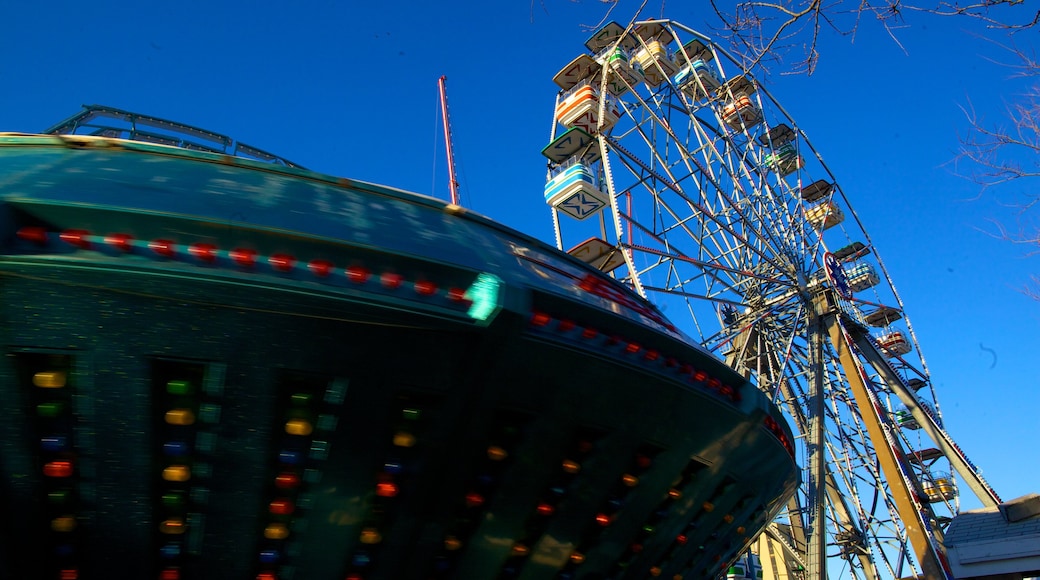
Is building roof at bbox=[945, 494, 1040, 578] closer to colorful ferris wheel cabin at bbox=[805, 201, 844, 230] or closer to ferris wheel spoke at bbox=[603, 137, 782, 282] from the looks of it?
ferris wheel spoke at bbox=[603, 137, 782, 282]

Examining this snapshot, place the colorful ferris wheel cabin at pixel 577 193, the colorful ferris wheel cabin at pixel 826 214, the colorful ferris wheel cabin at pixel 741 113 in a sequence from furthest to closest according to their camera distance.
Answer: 1. the colorful ferris wheel cabin at pixel 826 214
2. the colorful ferris wheel cabin at pixel 741 113
3. the colorful ferris wheel cabin at pixel 577 193

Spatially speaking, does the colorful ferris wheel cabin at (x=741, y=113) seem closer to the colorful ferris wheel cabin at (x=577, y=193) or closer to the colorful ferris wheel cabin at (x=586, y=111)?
the colorful ferris wheel cabin at (x=586, y=111)

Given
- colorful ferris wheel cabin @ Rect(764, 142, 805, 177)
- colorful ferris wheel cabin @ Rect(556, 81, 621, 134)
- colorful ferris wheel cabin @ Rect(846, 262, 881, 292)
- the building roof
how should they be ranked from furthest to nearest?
1. colorful ferris wheel cabin @ Rect(846, 262, 881, 292)
2. colorful ferris wheel cabin @ Rect(764, 142, 805, 177)
3. colorful ferris wheel cabin @ Rect(556, 81, 621, 134)
4. the building roof

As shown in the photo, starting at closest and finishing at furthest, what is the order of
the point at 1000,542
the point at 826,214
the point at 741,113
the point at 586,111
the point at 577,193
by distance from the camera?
the point at 1000,542 < the point at 577,193 < the point at 586,111 < the point at 741,113 < the point at 826,214

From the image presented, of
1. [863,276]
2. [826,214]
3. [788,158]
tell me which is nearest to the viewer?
[788,158]

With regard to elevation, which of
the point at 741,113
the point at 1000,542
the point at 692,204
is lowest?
the point at 1000,542

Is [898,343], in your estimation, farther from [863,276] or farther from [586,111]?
[586,111]

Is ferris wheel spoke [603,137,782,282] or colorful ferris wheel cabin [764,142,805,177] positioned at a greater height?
colorful ferris wheel cabin [764,142,805,177]

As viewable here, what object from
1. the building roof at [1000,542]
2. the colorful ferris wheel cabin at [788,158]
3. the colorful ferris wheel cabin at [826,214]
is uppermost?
the colorful ferris wheel cabin at [788,158]

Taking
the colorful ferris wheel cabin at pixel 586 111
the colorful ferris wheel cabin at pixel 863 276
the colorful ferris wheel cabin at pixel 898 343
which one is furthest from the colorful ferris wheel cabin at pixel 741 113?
the colorful ferris wheel cabin at pixel 898 343

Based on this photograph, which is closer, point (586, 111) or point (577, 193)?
point (577, 193)

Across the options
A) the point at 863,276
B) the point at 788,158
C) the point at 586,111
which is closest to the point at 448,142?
the point at 586,111

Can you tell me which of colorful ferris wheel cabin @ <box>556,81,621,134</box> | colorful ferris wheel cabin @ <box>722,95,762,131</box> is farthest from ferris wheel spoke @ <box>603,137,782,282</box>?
colorful ferris wheel cabin @ <box>722,95,762,131</box>

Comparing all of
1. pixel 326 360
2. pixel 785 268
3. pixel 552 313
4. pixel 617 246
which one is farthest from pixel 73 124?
pixel 785 268
